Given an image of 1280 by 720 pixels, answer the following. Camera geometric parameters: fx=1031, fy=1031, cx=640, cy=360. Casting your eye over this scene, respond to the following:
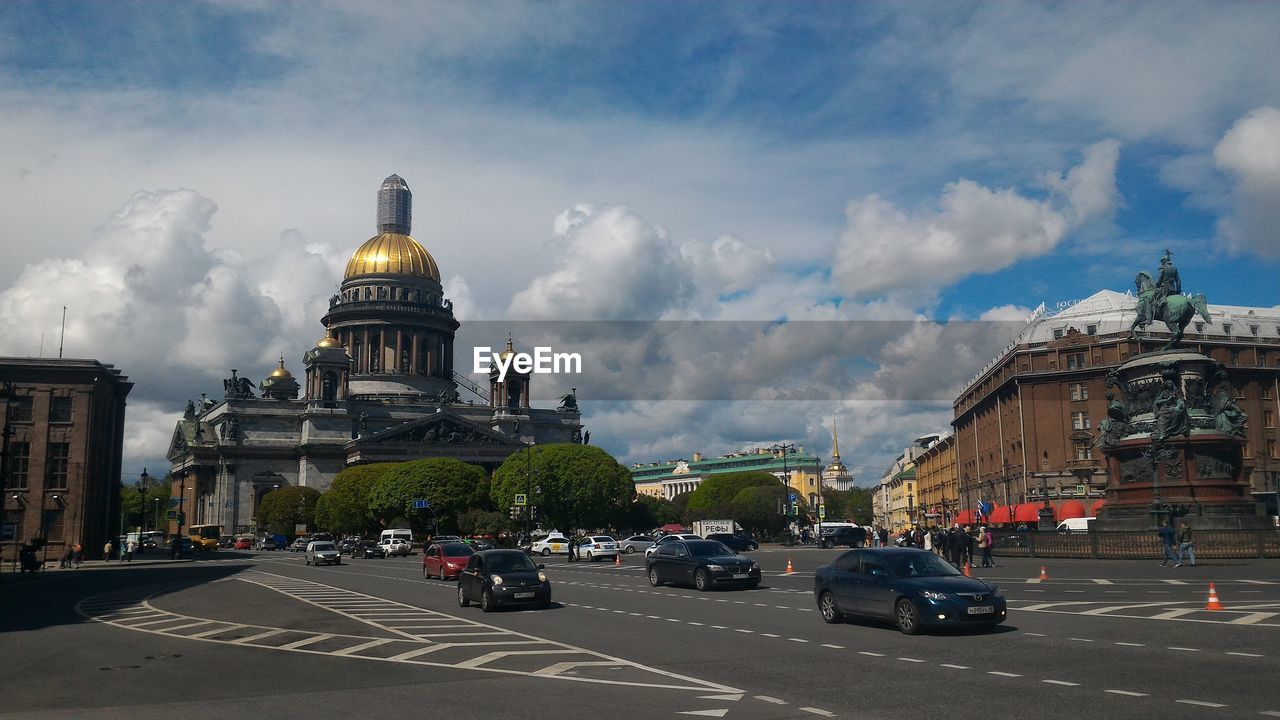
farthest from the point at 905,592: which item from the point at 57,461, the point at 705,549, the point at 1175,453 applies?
the point at 57,461

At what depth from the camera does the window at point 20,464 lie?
66.4m

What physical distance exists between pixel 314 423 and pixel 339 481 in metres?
22.0

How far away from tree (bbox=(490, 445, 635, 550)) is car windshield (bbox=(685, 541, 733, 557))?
62.7 metres

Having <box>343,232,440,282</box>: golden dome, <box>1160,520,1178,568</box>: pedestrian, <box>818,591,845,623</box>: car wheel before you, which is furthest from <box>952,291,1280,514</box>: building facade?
<box>343,232,440,282</box>: golden dome

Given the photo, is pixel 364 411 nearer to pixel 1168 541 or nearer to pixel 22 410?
pixel 22 410

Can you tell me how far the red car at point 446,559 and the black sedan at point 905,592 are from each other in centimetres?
2117

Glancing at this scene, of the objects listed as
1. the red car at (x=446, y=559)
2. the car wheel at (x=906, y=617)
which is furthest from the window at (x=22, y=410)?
the car wheel at (x=906, y=617)

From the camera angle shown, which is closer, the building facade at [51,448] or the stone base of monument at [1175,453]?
the stone base of monument at [1175,453]

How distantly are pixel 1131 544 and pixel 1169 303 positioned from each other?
13.5 m

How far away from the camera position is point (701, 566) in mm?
31219

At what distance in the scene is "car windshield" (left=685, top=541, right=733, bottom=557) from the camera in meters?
32.1

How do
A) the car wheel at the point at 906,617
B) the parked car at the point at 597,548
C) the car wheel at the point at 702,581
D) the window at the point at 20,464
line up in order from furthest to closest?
the window at the point at 20,464 < the parked car at the point at 597,548 < the car wheel at the point at 702,581 < the car wheel at the point at 906,617

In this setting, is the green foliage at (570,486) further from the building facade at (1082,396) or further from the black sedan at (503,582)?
the black sedan at (503,582)

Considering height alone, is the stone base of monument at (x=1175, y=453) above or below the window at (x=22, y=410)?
below
